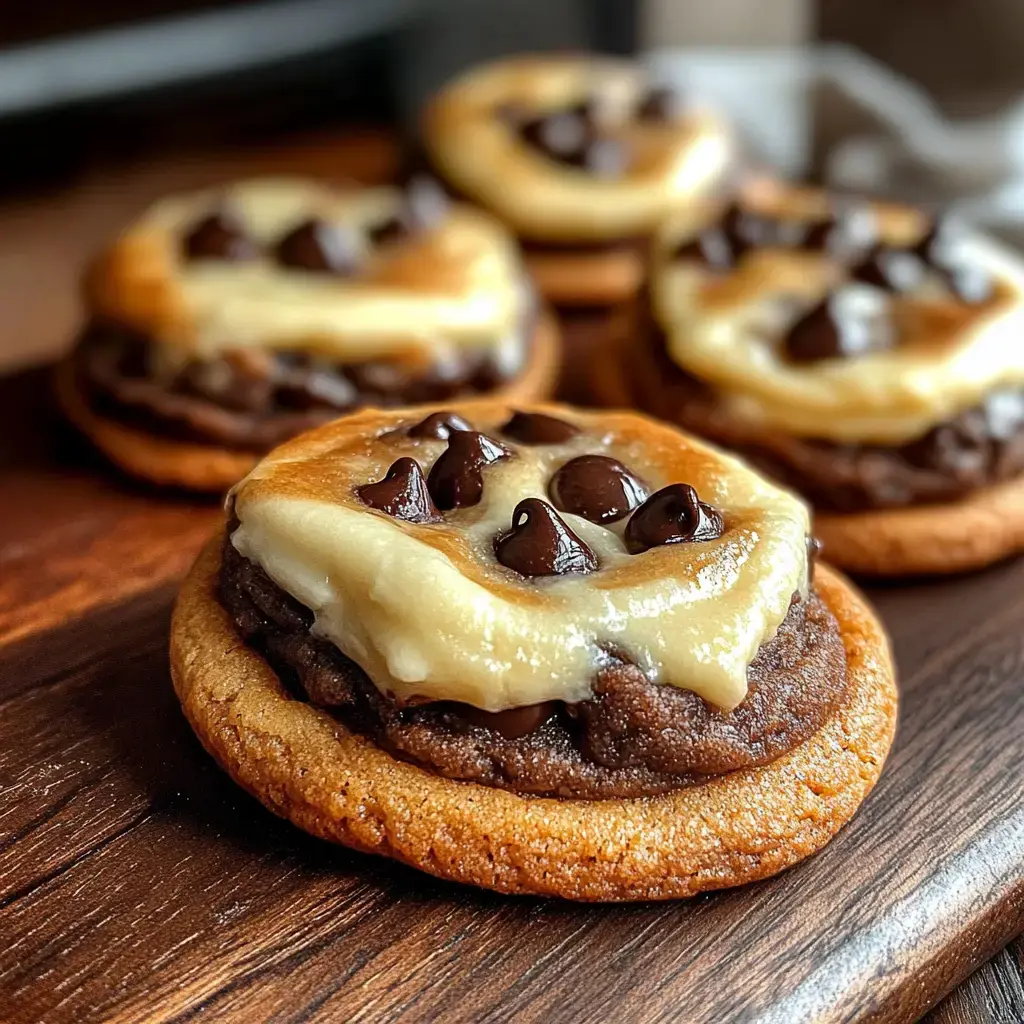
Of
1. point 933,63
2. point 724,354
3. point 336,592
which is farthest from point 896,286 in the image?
point 933,63

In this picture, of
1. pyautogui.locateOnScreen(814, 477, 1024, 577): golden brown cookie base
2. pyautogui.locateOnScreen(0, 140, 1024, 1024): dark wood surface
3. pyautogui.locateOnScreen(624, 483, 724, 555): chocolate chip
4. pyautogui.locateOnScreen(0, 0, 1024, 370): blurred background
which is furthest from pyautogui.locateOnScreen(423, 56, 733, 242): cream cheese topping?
pyautogui.locateOnScreen(624, 483, 724, 555): chocolate chip

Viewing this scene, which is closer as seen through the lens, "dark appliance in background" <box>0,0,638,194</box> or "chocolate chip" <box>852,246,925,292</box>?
"chocolate chip" <box>852,246,925,292</box>

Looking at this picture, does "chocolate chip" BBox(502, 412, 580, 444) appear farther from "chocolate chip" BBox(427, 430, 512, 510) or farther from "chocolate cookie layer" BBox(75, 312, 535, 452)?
"chocolate cookie layer" BBox(75, 312, 535, 452)

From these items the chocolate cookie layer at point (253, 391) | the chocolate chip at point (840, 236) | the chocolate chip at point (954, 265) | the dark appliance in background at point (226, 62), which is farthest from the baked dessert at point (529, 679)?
the dark appliance in background at point (226, 62)

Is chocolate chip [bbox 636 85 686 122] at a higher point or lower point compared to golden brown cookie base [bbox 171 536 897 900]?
higher

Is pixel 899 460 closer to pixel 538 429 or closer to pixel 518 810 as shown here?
pixel 538 429

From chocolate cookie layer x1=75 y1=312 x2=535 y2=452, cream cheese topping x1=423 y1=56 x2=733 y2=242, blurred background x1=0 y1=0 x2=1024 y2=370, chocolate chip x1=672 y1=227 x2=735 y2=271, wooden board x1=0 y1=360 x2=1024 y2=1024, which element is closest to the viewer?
wooden board x1=0 y1=360 x2=1024 y2=1024
